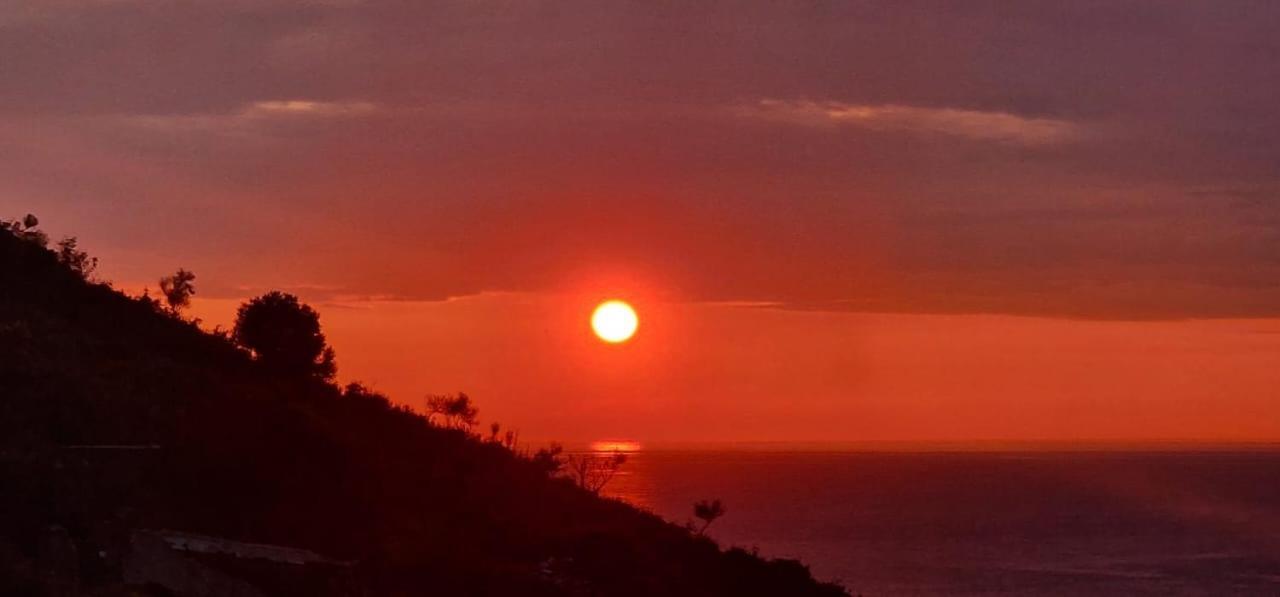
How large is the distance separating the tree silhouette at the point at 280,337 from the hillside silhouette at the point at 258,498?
175 cm

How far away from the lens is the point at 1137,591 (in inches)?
5610

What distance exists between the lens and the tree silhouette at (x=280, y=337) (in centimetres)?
6053

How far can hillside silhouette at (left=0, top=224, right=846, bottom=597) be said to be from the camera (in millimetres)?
29094

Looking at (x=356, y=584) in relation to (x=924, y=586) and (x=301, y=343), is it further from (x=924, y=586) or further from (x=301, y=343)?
(x=924, y=586)

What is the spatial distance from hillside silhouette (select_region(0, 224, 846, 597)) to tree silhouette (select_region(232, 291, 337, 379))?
1.75m

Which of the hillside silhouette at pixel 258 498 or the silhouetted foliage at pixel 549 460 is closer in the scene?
the hillside silhouette at pixel 258 498

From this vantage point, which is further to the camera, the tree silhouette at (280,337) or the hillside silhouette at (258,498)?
the tree silhouette at (280,337)

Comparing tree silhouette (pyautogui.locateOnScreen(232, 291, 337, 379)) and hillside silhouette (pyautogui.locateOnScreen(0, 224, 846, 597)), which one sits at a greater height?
tree silhouette (pyautogui.locateOnScreen(232, 291, 337, 379))

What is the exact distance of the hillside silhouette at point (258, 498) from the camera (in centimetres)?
2909

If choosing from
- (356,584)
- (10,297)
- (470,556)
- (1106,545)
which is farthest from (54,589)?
(1106,545)

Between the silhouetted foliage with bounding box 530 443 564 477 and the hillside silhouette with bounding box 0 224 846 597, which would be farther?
the silhouetted foliage with bounding box 530 443 564 477

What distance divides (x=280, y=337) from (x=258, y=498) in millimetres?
24838

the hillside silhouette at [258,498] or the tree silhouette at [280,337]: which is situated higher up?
the tree silhouette at [280,337]

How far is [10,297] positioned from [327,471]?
910 inches
